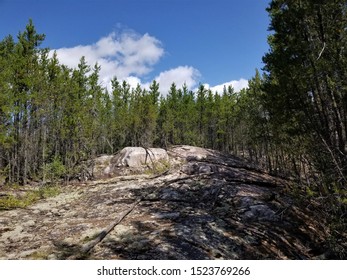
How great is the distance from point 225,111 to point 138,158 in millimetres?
30897

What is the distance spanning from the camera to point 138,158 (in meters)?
23.1

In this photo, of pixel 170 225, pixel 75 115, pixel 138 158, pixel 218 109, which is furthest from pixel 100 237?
pixel 218 109

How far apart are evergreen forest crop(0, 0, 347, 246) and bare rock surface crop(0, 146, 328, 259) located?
161 centimetres

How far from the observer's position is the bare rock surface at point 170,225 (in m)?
7.66

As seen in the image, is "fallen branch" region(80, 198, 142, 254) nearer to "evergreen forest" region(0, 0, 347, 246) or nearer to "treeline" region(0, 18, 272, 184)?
"evergreen forest" region(0, 0, 347, 246)

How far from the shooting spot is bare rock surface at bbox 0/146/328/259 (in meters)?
7.66

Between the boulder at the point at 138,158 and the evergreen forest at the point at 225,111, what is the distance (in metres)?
2.25

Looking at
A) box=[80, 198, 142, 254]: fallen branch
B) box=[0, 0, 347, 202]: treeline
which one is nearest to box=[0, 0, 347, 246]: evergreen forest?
box=[0, 0, 347, 202]: treeline

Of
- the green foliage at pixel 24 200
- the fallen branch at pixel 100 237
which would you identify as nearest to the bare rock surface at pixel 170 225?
the fallen branch at pixel 100 237

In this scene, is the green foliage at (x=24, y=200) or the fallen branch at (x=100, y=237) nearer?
the fallen branch at (x=100, y=237)

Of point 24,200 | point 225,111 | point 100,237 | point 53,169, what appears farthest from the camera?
point 225,111

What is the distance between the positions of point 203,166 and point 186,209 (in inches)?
414

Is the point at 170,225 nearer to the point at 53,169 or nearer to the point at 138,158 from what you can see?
the point at 53,169

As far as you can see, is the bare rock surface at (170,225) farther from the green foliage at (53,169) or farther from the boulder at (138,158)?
the boulder at (138,158)
